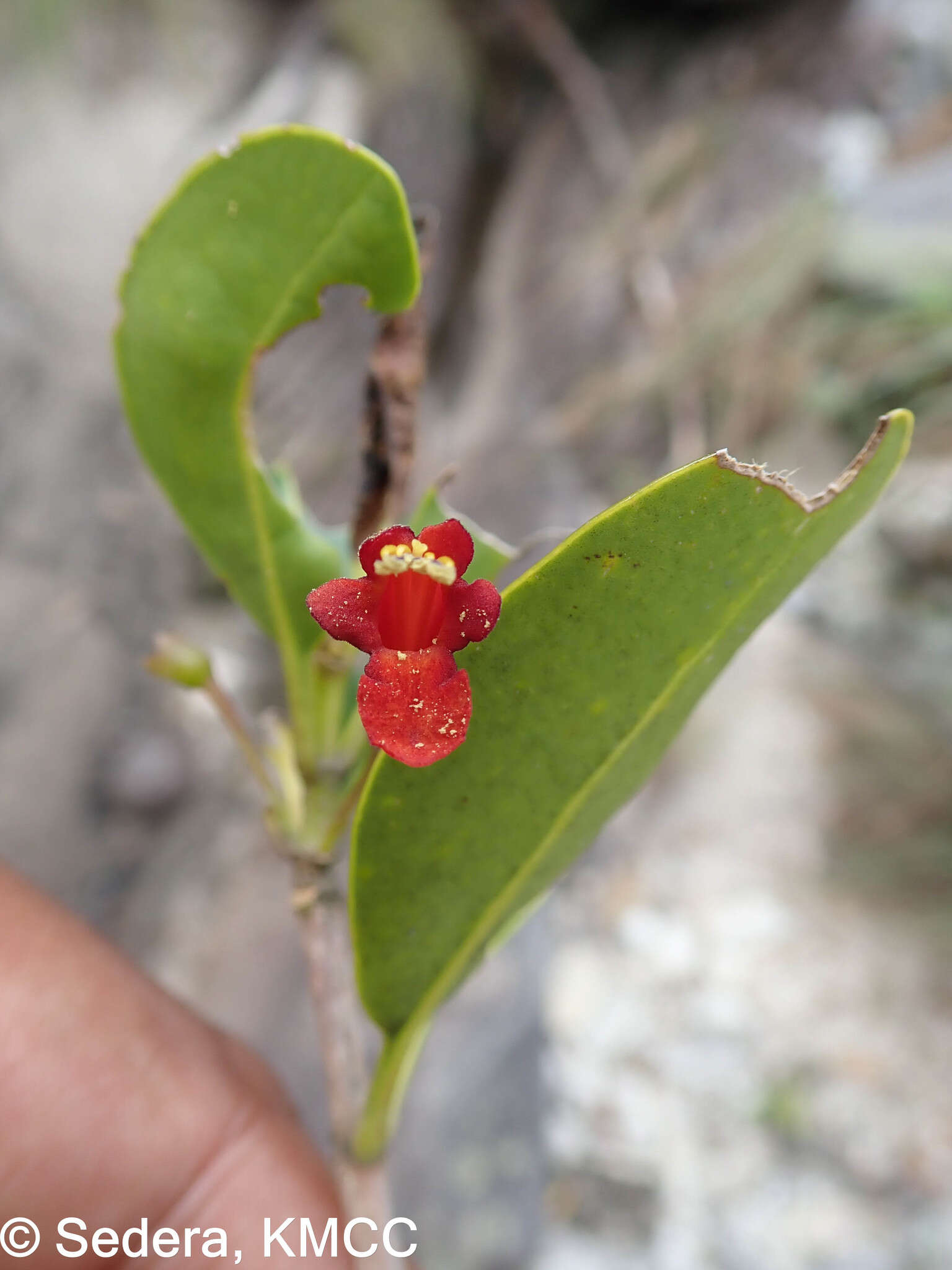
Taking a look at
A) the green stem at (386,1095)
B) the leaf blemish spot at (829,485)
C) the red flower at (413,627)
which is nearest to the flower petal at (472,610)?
the red flower at (413,627)

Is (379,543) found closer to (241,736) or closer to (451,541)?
(451,541)

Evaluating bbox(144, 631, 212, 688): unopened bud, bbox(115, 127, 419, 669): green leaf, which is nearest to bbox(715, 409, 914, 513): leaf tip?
bbox(115, 127, 419, 669): green leaf

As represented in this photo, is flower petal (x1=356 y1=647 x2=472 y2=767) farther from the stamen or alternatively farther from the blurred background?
the blurred background

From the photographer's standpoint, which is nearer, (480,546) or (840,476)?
(840,476)

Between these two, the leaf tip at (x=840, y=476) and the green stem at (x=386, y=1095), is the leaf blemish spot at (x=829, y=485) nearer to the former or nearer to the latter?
the leaf tip at (x=840, y=476)

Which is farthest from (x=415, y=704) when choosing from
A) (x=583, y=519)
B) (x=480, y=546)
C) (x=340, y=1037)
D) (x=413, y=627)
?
(x=583, y=519)

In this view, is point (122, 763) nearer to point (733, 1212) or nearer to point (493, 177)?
point (733, 1212)

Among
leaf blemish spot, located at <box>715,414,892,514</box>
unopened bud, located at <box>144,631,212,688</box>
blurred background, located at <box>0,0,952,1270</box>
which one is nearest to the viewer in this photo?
leaf blemish spot, located at <box>715,414,892,514</box>
